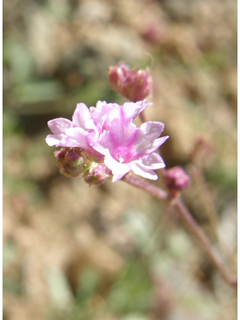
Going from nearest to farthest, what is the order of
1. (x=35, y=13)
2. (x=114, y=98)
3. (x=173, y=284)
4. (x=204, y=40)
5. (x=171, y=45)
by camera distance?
(x=173, y=284) → (x=114, y=98) → (x=35, y=13) → (x=171, y=45) → (x=204, y=40)

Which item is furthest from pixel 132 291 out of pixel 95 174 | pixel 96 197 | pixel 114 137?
pixel 114 137

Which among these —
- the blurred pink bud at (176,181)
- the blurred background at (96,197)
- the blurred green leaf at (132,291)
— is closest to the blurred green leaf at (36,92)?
the blurred background at (96,197)

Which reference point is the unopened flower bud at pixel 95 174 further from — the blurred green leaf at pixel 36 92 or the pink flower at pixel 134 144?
the blurred green leaf at pixel 36 92

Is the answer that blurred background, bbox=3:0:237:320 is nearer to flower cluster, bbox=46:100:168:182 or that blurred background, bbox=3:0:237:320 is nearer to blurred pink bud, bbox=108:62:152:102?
blurred pink bud, bbox=108:62:152:102

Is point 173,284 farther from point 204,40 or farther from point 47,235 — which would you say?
point 204,40

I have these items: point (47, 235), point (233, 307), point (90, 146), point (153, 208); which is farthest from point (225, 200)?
point (90, 146)

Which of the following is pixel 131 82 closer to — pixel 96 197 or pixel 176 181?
pixel 176 181
